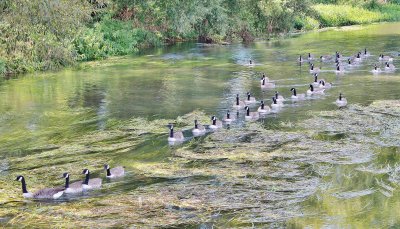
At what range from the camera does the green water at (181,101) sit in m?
12.2

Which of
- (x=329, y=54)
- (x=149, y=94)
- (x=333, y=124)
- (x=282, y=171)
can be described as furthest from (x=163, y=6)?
(x=282, y=171)

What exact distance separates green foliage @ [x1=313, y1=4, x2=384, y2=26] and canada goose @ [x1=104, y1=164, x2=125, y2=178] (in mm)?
49670

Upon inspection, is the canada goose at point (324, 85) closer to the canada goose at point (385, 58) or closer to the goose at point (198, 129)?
the goose at point (198, 129)

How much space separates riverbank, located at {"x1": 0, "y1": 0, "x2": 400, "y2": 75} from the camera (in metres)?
26.1

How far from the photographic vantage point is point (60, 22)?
2316cm

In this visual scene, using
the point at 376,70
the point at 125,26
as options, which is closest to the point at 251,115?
the point at 376,70

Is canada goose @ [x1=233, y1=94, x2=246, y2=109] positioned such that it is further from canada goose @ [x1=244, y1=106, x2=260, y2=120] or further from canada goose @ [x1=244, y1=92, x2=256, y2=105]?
canada goose @ [x1=244, y1=106, x2=260, y2=120]

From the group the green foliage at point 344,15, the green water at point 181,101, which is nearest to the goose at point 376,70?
the green water at point 181,101

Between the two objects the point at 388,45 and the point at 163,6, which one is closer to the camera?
the point at 388,45

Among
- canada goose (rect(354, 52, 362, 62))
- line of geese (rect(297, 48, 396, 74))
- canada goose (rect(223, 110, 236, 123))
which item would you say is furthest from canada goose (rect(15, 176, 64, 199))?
Result: canada goose (rect(354, 52, 362, 62))

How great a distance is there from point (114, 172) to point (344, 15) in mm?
54181

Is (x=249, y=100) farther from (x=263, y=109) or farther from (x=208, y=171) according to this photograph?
(x=208, y=171)

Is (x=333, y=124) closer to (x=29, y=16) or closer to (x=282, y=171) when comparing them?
(x=282, y=171)

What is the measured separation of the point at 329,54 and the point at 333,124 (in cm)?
1908
